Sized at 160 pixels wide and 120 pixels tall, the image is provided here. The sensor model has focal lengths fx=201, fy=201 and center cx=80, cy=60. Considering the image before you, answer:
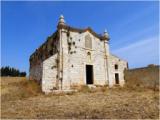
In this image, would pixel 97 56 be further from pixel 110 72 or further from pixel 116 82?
pixel 116 82

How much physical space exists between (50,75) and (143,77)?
39.4 ft

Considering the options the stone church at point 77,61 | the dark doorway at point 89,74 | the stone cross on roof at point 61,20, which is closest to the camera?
the stone church at point 77,61

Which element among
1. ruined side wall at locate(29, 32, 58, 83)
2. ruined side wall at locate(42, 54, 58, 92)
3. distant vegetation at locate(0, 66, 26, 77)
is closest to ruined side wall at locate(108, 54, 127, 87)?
ruined side wall at locate(29, 32, 58, 83)

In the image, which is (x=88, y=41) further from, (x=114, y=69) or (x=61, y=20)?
(x=114, y=69)

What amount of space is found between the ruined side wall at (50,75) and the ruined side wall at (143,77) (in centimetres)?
976

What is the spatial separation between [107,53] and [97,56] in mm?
1606

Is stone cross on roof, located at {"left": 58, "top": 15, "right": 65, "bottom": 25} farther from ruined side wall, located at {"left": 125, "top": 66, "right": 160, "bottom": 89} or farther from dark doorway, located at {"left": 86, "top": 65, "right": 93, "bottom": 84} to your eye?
A: ruined side wall, located at {"left": 125, "top": 66, "right": 160, "bottom": 89}

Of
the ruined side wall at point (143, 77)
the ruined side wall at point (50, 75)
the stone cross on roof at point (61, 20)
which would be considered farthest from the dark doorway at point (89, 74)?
the stone cross on roof at point (61, 20)

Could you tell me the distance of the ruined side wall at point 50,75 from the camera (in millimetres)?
18219

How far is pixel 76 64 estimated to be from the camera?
66.8ft

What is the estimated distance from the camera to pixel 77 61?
807 inches

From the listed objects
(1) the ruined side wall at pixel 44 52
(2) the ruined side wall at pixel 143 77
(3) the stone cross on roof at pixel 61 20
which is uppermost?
(3) the stone cross on roof at pixel 61 20

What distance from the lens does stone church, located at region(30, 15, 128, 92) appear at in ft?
61.9

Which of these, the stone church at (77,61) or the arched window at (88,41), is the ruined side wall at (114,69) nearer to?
the stone church at (77,61)
